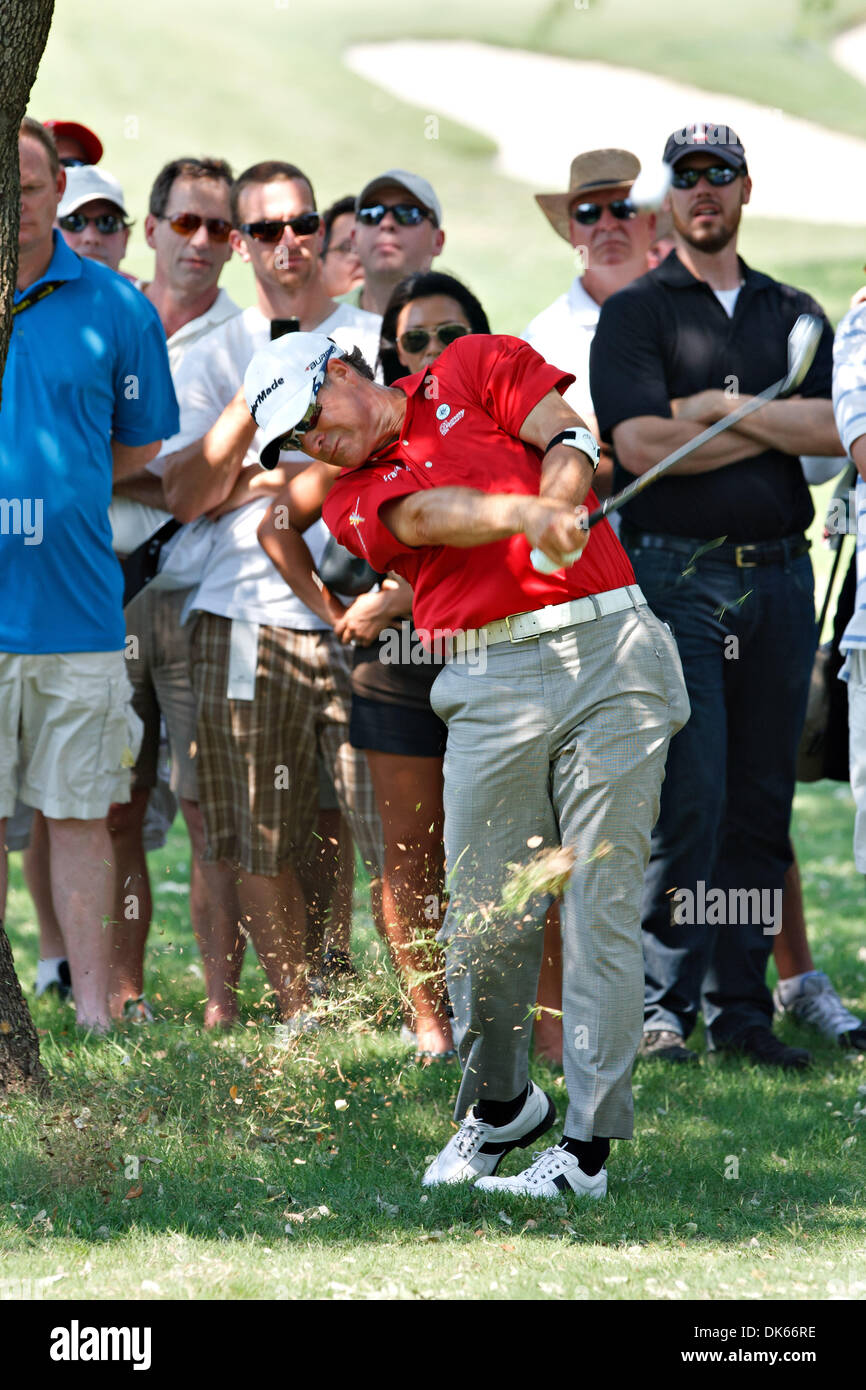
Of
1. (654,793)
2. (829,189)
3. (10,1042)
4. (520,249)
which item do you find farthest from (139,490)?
(829,189)

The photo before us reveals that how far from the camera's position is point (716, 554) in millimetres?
6152

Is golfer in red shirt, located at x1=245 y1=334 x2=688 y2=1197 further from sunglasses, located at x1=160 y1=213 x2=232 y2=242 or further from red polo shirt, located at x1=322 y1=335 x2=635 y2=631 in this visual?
sunglasses, located at x1=160 y1=213 x2=232 y2=242

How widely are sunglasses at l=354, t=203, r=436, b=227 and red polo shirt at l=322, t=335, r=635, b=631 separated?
244 cm

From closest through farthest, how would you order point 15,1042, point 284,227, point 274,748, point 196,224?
1. point 15,1042
2. point 274,748
3. point 284,227
4. point 196,224

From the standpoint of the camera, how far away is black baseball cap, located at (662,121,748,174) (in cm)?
627

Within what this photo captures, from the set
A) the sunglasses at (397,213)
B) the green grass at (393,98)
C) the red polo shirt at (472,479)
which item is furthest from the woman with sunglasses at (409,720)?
the green grass at (393,98)

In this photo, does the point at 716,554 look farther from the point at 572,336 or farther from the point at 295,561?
the point at 295,561

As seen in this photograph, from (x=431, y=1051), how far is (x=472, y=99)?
3721cm

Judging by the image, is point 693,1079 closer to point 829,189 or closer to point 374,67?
point 829,189

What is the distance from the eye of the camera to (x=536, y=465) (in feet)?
15.1

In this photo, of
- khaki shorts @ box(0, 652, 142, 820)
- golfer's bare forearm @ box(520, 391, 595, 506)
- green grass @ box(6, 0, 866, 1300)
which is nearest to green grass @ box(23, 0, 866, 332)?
khaki shorts @ box(0, 652, 142, 820)

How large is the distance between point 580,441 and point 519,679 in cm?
64

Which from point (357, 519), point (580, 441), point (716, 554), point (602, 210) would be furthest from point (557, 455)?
point (602, 210)

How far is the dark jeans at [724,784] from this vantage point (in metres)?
6.14
